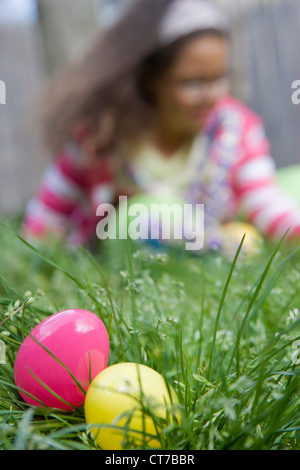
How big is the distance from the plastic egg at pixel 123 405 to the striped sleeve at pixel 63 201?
1733 millimetres

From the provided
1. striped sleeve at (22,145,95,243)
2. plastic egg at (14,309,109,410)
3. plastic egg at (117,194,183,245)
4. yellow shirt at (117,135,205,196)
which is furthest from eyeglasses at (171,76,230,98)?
plastic egg at (14,309,109,410)

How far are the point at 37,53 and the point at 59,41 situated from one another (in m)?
0.92

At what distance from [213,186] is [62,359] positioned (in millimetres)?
1606

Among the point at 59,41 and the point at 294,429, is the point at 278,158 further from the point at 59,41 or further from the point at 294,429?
the point at 294,429

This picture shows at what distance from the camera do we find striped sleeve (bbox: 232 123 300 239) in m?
1.89

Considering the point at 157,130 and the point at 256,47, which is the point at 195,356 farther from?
the point at 256,47

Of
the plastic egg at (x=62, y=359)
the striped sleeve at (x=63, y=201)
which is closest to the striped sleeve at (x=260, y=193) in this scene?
the striped sleeve at (x=63, y=201)

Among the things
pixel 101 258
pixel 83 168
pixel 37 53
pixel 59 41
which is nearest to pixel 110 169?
pixel 83 168

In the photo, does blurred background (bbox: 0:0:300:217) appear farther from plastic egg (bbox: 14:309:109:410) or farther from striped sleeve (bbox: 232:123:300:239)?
plastic egg (bbox: 14:309:109:410)

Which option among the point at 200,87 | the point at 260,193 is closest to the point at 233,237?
the point at 260,193

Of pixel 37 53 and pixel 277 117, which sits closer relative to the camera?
pixel 277 117

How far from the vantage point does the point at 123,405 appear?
444 millimetres

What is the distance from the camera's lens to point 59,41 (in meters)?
3.08

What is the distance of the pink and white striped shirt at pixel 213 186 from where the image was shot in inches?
78.5
